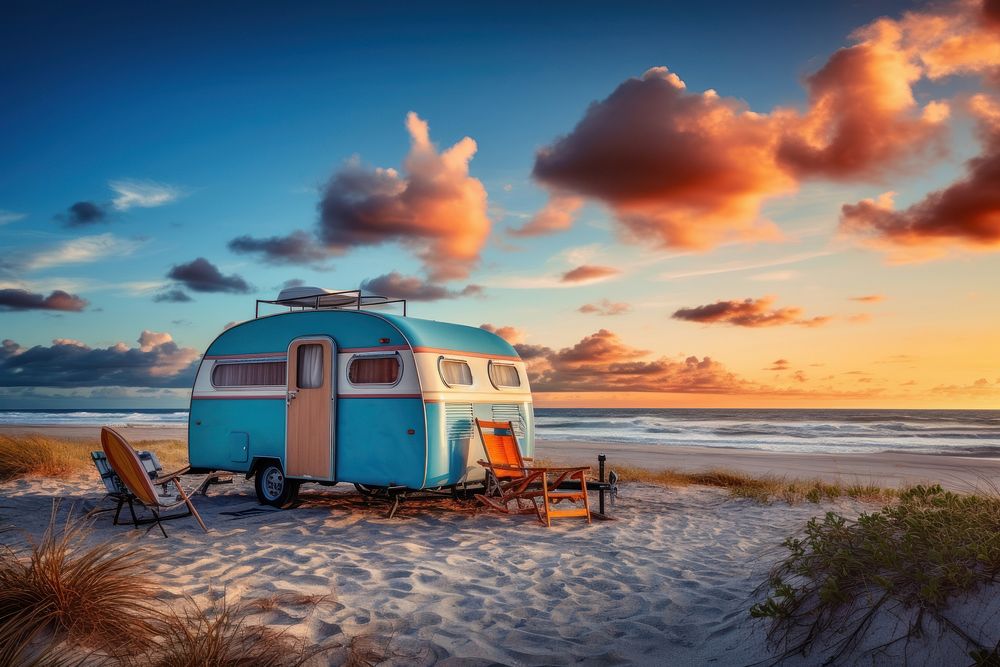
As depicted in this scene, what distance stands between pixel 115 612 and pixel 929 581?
4446 mm

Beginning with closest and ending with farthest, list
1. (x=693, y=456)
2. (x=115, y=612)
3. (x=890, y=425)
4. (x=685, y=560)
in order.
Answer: (x=115, y=612), (x=685, y=560), (x=693, y=456), (x=890, y=425)

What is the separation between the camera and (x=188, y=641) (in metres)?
3.57

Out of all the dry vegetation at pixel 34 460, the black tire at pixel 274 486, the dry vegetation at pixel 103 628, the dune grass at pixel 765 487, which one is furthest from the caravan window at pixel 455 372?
the dry vegetation at pixel 34 460

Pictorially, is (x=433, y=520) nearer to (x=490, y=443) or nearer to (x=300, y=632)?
(x=490, y=443)

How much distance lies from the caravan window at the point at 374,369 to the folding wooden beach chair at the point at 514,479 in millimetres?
1279

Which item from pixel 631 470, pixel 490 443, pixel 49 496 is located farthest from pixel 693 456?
pixel 49 496

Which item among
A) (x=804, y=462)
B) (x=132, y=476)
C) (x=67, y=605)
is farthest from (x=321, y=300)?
(x=804, y=462)

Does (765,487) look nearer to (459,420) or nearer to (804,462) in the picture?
(459,420)

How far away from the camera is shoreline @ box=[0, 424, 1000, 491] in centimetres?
1612

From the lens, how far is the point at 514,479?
9070mm

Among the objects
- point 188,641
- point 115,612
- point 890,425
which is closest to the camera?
point 188,641

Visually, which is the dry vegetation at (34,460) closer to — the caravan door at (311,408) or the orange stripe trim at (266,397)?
the orange stripe trim at (266,397)

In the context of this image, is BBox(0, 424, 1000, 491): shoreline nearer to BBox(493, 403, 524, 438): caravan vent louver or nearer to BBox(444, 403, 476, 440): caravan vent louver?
BBox(493, 403, 524, 438): caravan vent louver

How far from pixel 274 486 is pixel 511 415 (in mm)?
3442
